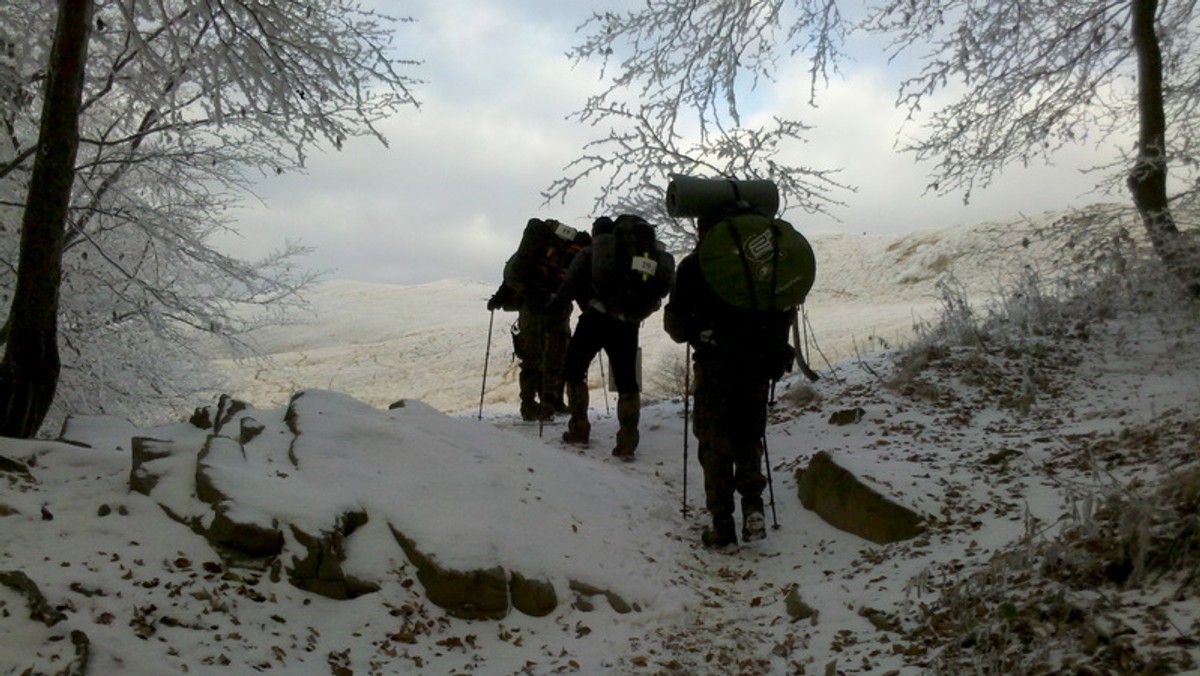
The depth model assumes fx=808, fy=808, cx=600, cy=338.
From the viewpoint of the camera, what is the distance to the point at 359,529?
3617mm

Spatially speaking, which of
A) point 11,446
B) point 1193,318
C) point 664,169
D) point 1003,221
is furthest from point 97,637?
point 1003,221

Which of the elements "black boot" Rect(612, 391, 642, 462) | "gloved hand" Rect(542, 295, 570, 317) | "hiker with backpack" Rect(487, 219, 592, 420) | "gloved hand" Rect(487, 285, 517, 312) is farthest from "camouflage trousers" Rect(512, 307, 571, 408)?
"black boot" Rect(612, 391, 642, 462)

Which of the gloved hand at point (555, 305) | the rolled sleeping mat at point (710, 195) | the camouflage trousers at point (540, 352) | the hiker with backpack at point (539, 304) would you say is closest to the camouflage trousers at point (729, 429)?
the rolled sleeping mat at point (710, 195)

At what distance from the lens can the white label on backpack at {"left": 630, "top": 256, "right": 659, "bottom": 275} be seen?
235 inches

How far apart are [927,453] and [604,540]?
7.35 feet

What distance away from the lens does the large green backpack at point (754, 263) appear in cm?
445

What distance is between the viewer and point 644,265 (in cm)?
602

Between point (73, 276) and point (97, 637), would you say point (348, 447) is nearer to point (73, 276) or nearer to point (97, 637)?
point (97, 637)

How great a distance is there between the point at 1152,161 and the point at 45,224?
7423mm

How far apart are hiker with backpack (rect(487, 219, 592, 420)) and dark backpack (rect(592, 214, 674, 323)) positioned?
1.14 meters

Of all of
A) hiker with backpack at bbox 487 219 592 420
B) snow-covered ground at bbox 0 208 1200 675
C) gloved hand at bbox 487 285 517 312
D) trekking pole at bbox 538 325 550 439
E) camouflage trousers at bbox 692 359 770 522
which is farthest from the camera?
gloved hand at bbox 487 285 517 312

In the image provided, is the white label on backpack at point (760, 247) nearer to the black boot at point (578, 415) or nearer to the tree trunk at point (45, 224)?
the black boot at point (578, 415)

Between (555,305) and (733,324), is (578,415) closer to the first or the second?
(555,305)

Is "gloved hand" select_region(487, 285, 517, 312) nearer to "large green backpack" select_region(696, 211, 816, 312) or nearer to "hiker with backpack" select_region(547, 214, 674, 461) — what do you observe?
"hiker with backpack" select_region(547, 214, 674, 461)
